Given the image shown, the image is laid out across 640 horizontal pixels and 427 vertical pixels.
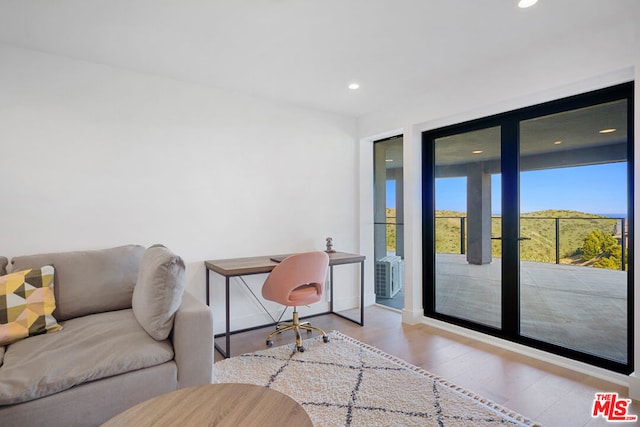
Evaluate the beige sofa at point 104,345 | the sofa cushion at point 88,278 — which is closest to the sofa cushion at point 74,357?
the beige sofa at point 104,345

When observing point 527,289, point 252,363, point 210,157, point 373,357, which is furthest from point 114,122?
point 527,289

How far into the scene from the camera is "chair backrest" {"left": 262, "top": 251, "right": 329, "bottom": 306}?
2814mm

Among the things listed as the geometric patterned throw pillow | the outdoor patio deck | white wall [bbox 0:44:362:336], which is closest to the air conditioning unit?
white wall [bbox 0:44:362:336]

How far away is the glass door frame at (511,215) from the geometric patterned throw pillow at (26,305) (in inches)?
126

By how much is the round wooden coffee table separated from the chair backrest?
4.66ft

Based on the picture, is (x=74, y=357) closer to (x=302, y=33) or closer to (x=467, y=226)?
(x=302, y=33)

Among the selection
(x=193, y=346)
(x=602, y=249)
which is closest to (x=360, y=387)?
(x=193, y=346)

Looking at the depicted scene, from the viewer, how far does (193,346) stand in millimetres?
1870

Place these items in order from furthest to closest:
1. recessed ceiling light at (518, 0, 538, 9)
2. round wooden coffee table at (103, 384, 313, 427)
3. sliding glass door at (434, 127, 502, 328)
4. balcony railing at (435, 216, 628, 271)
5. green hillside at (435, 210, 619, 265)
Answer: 1. sliding glass door at (434, 127, 502, 328)
2. green hillside at (435, 210, 619, 265)
3. balcony railing at (435, 216, 628, 271)
4. recessed ceiling light at (518, 0, 538, 9)
5. round wooden coffee table at (103, 384, 313, 427)

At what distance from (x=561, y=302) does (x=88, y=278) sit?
3.56 metres

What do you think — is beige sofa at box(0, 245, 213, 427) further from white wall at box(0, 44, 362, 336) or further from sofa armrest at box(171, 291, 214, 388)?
white wall at box(0, 44, 362, 336)

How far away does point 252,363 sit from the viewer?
2635 millimetres

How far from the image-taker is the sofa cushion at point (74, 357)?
1473 millimetres

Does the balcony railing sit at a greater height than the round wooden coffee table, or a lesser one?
greater
